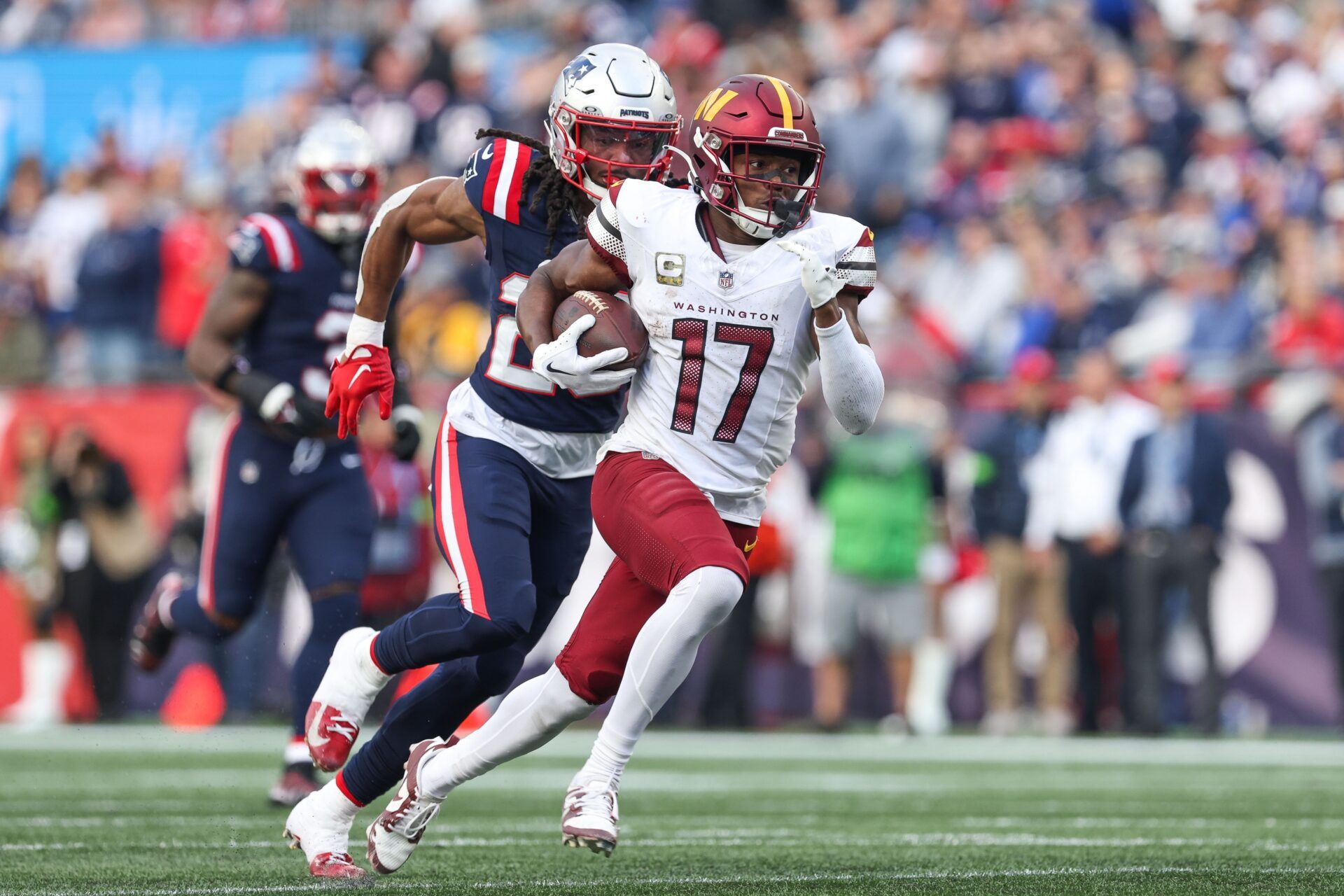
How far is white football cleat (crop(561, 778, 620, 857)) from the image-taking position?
412 centimetres

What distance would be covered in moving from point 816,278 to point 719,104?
568mm

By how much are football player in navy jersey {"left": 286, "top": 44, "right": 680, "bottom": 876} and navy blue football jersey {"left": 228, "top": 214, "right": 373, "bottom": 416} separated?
1.40 m

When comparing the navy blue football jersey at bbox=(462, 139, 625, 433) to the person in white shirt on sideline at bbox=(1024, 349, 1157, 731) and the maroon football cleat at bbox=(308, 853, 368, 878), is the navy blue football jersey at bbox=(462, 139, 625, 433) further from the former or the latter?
the person in white shirt on sideline at bbox=(1024, 349, 1157, 731)

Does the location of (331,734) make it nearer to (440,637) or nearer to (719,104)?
(440,637)

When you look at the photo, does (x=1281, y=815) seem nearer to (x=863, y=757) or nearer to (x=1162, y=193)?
(x=863, y=757)

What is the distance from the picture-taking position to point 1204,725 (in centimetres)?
1031

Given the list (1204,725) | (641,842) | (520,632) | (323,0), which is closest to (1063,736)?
(1204,725)

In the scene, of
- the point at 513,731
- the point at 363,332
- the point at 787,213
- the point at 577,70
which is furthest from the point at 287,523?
the point at 787,213

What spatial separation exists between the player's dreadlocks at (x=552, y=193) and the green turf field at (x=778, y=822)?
154cm

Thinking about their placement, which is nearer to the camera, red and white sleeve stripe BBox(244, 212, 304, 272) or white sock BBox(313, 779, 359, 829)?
white sock BBox(313, 779, 359, 829)

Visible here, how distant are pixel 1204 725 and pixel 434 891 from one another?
670cm

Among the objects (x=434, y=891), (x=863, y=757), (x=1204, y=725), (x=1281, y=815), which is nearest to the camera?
(x=434, y=891)

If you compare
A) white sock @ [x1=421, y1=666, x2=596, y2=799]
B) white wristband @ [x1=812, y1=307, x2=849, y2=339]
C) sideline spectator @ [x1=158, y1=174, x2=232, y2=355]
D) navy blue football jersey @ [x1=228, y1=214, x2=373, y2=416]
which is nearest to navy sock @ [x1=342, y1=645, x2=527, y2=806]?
white sock @ [x1=421, y1=666, x2=596, y2=799]

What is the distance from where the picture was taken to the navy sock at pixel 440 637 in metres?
4.70
